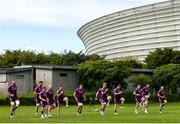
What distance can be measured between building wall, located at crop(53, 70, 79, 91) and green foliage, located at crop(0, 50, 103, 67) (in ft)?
75.4

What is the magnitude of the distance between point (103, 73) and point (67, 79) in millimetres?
7614

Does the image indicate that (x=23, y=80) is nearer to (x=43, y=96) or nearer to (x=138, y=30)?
(x=43, y=96)

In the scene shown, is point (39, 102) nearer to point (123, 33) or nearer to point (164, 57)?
point (164, 57)

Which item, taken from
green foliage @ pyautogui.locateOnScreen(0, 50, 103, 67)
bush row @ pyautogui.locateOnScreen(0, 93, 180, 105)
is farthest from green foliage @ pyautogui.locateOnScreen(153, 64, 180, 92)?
green foliage @ pyautogui.locateOnScreen(0, 50, 103, 67)

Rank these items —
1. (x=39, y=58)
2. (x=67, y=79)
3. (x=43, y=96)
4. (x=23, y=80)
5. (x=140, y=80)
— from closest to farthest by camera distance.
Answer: (x=43, y=96)
(x=140, y=80)
(x=23, y=80)
(x=67, y=79)
(x=39, y=58)

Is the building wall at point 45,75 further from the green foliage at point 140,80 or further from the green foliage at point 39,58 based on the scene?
the green foliage at point 39,58

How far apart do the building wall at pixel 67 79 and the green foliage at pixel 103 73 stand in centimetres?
267

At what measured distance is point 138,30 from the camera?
135750 millimetres

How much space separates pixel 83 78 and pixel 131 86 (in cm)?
877

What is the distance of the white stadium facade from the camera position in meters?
127

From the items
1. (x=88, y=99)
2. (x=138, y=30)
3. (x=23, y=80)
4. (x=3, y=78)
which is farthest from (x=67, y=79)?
(x=138, y=30)

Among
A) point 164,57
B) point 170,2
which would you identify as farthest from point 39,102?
A: point 170,2

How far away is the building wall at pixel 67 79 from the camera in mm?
81062

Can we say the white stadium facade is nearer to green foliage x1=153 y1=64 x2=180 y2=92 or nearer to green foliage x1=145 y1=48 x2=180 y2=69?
green foliage x1=145 y1=48 x2=180 y2=69
